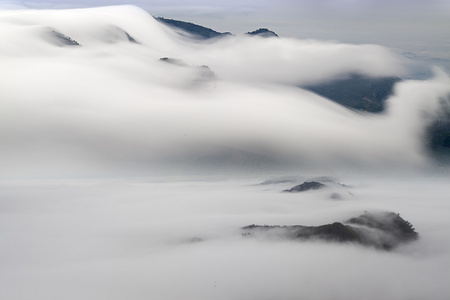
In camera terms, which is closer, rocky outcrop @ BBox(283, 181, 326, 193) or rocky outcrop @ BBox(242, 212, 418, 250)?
rocky outcrop @ BBox(242, 212, 418, 250)

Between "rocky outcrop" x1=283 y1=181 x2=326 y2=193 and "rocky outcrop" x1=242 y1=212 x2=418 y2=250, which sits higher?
"rocky outcrop" x1=283 y1=181 x2=326 y2=193

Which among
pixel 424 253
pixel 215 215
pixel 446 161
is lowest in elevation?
pixel 424 253

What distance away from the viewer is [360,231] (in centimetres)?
7544

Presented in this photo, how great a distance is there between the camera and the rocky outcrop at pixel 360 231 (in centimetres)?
7231

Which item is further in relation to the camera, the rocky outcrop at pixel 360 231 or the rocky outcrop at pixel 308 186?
the rocky outcrop at pixel 308 186

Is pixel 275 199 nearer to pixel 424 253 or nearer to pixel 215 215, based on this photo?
pixel 215 215

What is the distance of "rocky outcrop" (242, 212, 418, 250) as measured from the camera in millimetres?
72312

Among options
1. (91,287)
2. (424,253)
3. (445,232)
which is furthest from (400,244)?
(91,287)

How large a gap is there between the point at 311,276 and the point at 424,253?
956 inches

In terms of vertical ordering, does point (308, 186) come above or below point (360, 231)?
above

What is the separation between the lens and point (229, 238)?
73.6 metres

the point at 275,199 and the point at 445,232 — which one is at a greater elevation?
the point at 275,199

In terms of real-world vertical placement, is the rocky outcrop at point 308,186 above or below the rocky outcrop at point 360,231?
above

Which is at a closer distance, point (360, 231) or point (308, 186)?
point (360, 231)
